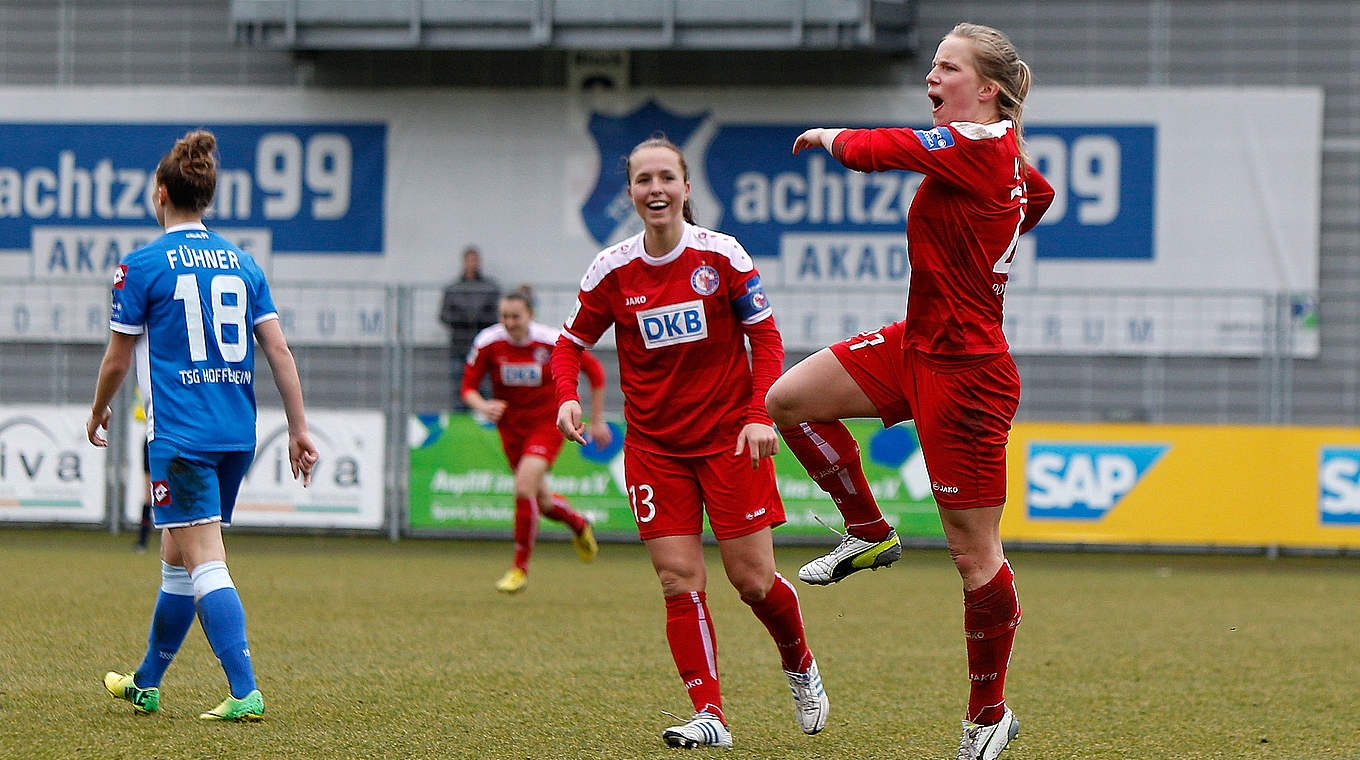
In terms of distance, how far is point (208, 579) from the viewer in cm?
534

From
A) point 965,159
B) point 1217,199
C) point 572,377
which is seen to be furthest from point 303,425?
point 1217,199

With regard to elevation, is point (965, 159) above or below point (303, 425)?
above

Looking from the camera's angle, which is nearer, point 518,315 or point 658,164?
point 658,164

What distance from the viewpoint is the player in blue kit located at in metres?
5.30

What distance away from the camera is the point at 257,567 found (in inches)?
464

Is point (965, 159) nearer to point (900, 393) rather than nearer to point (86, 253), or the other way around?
point (900, 393)

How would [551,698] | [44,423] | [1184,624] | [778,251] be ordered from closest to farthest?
[551,698], [1184,624], [44,423], [778,251]

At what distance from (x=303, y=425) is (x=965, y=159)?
2423 mm

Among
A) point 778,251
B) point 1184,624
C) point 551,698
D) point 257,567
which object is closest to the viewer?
point 551,698

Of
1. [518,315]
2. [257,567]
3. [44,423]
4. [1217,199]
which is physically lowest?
[257,567]

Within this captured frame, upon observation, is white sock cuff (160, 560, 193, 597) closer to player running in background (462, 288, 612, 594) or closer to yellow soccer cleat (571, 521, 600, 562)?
player running in background (462, 288, 612, 594)

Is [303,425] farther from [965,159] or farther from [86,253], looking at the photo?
[86,253]

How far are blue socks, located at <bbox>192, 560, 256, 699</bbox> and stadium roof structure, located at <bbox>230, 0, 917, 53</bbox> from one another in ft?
35.6

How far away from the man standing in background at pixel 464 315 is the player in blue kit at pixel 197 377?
9334mm
